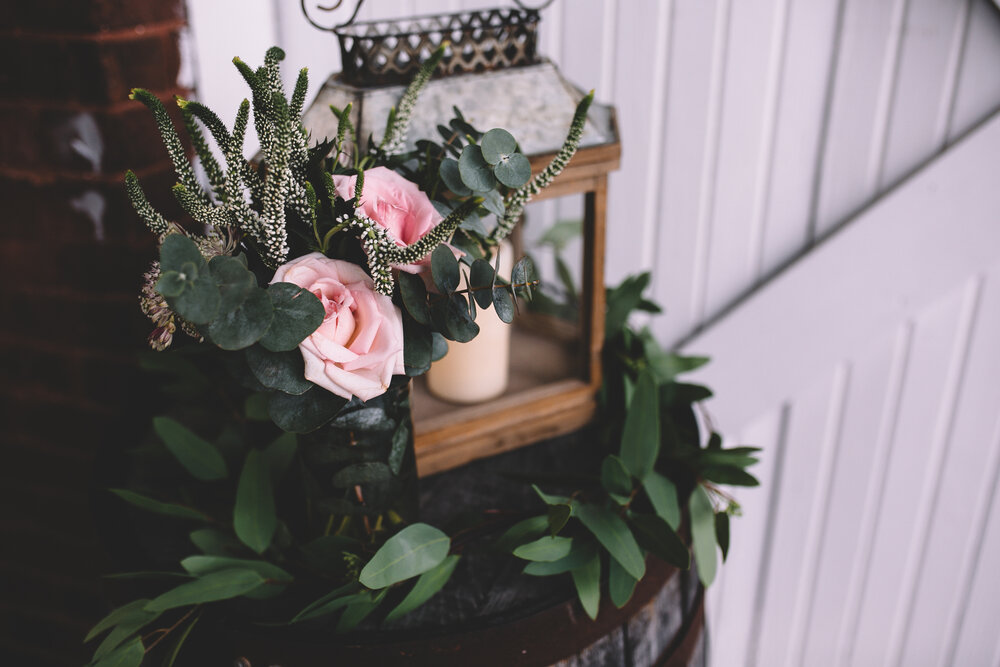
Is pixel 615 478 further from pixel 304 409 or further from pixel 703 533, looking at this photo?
pixel 304 409

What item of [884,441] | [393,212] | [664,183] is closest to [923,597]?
[884,441]

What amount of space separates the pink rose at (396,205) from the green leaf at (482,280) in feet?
0.13

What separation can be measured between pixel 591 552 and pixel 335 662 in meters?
0.26

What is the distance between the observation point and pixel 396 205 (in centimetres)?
55

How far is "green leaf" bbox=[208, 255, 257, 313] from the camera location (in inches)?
18.7

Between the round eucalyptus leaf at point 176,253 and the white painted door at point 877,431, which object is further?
the white painted door at point 877,431

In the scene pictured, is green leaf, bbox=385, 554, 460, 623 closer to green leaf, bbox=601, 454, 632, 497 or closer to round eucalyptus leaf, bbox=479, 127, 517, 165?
green leaf, bbox=601, 454, 632, 497

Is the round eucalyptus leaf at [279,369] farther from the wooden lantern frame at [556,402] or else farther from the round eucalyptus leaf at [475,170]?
the wooden lantern frame at [556,402]

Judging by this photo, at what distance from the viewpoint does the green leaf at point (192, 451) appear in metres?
0.74

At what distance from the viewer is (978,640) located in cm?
142

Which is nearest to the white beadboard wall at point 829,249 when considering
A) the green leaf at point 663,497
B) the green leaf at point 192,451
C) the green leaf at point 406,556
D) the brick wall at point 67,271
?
the brick wall at point 67,271

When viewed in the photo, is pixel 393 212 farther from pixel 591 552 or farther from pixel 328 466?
pixel 591 552

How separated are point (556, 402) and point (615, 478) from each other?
21 cm

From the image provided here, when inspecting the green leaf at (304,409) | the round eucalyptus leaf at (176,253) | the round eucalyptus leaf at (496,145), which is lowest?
the green leaf at (304,409)
